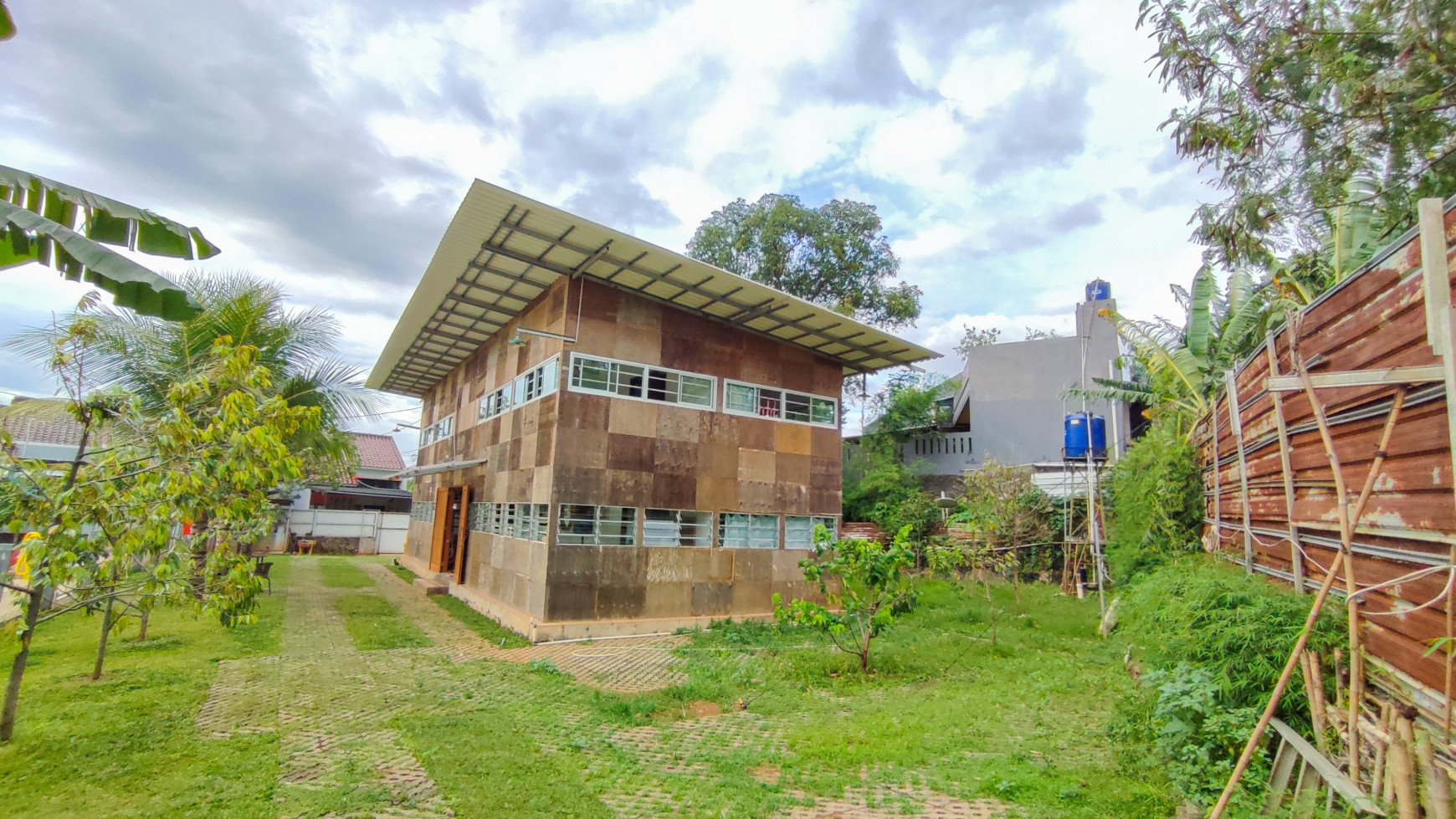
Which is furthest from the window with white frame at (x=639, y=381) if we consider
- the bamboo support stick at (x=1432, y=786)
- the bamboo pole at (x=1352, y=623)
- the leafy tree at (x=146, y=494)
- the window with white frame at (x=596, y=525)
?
the bamboo support stick at (x=1432, y=786)


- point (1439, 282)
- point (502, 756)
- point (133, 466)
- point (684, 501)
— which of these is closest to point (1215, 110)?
point (1439, 282)

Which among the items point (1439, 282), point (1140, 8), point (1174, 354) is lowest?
point (1439, 282)

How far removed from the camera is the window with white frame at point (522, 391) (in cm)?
1241

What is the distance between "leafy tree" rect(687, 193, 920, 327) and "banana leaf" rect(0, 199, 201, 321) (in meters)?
19.9

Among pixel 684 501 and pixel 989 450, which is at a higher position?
pixel 989 450

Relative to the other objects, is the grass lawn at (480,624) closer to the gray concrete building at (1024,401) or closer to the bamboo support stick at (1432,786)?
the bamboo support stick at (1432,786)

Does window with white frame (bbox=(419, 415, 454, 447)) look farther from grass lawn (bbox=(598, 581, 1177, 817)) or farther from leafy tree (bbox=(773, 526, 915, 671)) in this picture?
leafy tree (bbox=(773, 526, 915, 671))

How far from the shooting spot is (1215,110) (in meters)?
8.56

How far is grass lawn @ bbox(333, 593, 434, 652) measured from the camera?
424 inches

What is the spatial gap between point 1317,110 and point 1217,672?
6.47 m

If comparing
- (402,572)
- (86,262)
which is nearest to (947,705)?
A: (86,262)

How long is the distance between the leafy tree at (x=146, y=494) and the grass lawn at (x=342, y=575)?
11.9 m

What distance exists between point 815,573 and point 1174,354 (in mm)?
8156

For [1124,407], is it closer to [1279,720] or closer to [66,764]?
[1279,720]
